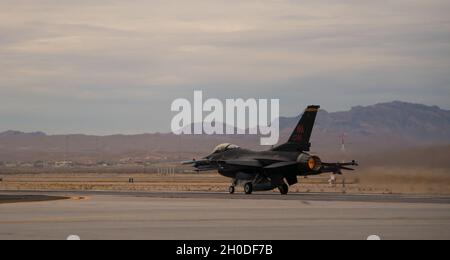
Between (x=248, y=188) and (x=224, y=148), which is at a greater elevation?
(x=224, y=148)

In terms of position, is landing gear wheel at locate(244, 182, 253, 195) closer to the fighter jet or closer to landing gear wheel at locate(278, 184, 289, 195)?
the fighter jet

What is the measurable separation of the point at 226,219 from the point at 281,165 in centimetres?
2906

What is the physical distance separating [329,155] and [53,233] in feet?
178

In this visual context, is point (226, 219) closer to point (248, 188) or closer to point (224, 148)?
point (248, 188)

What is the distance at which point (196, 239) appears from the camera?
30734 millimetres

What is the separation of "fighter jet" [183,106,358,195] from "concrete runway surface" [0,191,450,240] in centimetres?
1279

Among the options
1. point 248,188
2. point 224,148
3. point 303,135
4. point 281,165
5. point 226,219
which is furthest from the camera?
point 224,148

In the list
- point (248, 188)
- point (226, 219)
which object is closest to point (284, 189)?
point (248, 188)

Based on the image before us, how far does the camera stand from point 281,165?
68.8m

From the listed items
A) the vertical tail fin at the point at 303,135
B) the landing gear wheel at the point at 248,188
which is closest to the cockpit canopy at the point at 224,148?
the landing gear wheel at the point at 248,188

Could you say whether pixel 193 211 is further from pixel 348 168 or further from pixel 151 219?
pixel 348 168

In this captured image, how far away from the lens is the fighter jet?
68.3m

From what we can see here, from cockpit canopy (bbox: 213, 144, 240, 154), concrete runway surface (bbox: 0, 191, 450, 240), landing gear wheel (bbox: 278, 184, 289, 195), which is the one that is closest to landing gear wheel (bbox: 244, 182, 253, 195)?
landing gear wheel (bbox: 278, 184, 289, 195)
